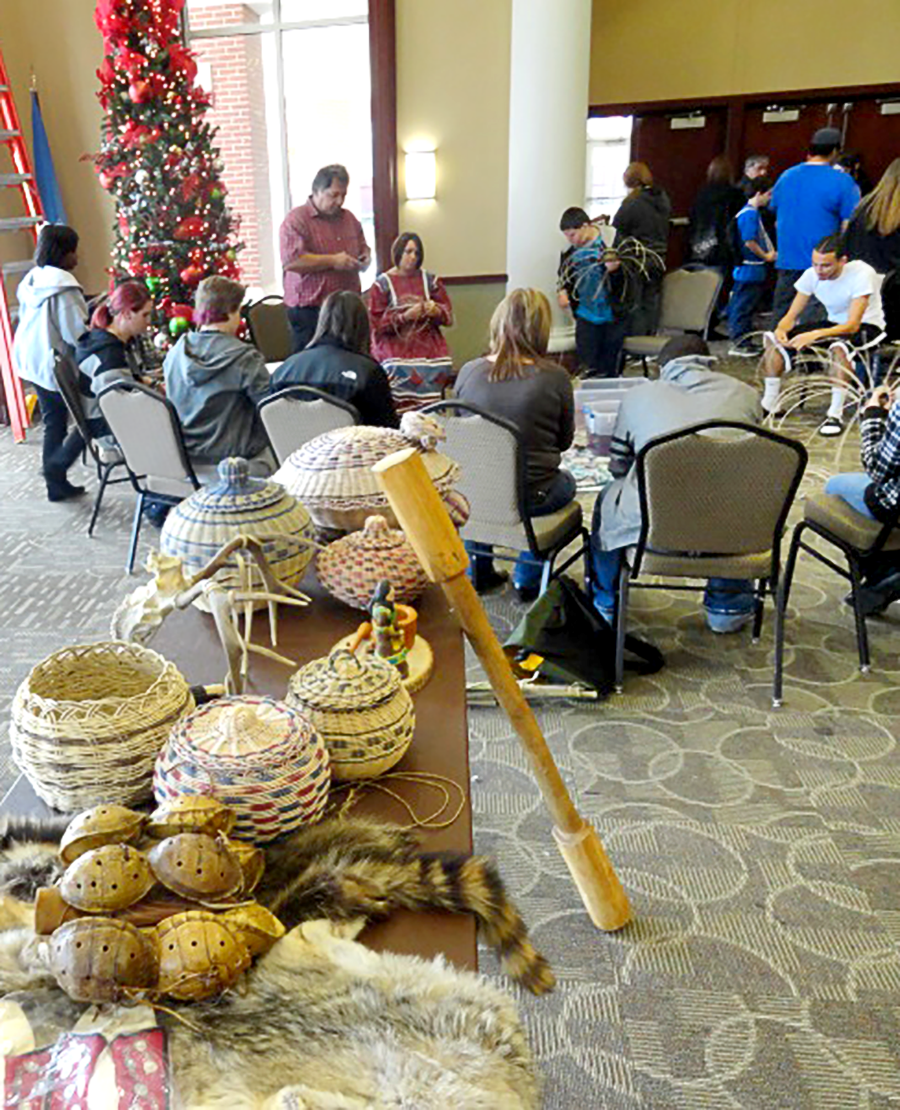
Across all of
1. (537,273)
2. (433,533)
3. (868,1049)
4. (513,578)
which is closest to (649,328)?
(537,273)

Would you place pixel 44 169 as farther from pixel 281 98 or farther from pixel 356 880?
pixel 356 880

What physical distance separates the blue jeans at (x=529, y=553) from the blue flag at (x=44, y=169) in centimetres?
519

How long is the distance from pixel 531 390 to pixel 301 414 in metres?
0.80

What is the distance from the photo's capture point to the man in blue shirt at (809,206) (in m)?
6.09

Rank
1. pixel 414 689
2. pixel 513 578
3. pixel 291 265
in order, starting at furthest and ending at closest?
pixel 291 265 < pixel 513 578 < pixel 414 689

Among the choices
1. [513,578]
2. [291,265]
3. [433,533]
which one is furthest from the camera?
[291,265]

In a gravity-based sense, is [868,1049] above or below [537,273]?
below

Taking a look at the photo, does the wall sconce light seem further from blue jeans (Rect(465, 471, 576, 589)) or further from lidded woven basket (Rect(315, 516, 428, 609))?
lidded woven basket (Rect(315, 516, 428, 609))

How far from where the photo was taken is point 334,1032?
2.37 feet

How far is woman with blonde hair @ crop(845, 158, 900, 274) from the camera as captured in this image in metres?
5.27

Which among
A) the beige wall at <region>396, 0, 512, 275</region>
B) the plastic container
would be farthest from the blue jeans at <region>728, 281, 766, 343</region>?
the plastic container

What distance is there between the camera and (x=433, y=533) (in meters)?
0.88

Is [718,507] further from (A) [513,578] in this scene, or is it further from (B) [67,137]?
(B) [67,137]

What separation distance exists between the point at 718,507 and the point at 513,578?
116 centimetres
